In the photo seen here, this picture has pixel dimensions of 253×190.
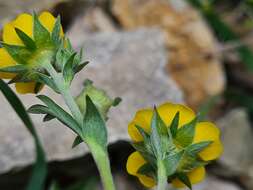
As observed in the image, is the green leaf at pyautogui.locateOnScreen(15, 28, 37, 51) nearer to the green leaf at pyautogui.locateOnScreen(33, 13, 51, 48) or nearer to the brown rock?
the green leaf at pyautogui.locateOnScreen(33, 13, 51, 48)

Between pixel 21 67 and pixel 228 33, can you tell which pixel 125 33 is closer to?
pixel 228 33

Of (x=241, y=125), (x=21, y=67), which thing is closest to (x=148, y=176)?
(x=21, y=67)

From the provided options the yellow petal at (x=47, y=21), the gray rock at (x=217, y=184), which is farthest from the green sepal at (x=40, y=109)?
the gray rock at (x=217, y=184)

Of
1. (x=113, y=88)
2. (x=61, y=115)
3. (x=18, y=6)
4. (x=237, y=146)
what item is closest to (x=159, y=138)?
(x=61, y=115)

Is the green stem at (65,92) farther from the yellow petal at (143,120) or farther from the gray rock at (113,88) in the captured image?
the gray rock at (113,88)

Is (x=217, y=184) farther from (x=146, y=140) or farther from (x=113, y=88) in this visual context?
(x=146, y=140)

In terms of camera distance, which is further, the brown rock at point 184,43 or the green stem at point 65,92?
the brown rock at point 184,43
